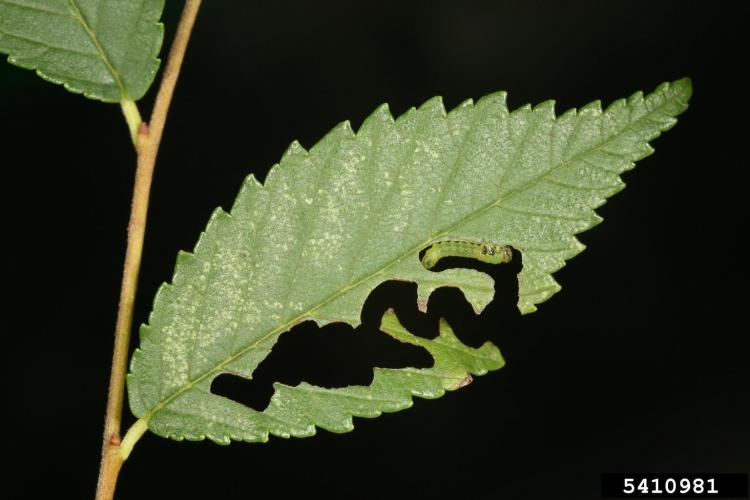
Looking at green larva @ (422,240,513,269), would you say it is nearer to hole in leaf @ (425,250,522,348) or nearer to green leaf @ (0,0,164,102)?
green leaf @ (0,0,164,102)

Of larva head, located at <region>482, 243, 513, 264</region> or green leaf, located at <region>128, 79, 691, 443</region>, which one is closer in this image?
green leaf, located at <region>128, 79, 691, 443</region>

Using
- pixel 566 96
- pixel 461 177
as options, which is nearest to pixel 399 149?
pixel 461 177

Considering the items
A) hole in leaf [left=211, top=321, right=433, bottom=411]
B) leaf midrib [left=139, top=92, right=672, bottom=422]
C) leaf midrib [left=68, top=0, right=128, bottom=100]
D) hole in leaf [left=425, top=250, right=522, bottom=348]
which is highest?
leaf midrib [left=68, top=0, right=128, bottom=100]

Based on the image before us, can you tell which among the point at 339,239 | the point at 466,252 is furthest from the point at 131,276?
the point at 466,252

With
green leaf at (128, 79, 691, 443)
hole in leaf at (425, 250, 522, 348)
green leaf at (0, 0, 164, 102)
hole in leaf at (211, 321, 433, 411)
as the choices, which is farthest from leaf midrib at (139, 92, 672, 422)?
hole in leaf at (211, 321, 433, 411)

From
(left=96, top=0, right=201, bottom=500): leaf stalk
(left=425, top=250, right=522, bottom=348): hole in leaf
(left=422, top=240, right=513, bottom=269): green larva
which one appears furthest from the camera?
(left=425, top=250, right=522, bottom=348): hole in leaf

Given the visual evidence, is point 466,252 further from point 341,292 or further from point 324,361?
point 324,361
